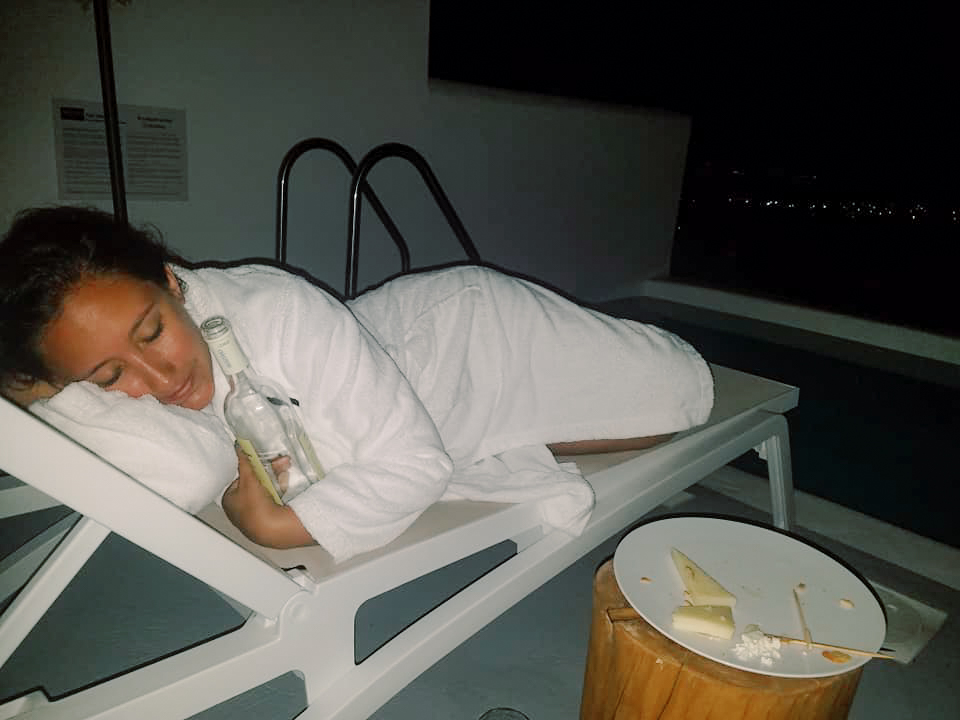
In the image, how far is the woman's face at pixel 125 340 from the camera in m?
0.78

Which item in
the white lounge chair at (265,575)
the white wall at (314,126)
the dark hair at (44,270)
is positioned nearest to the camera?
the white lounge chair at (265,575)

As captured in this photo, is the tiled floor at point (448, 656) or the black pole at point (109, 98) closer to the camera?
the tiled floor at point (448, 656)

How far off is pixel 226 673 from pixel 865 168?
4377 mm

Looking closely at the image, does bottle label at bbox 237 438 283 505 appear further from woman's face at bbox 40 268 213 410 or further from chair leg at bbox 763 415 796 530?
chair leg at bbox 763 415 796 530

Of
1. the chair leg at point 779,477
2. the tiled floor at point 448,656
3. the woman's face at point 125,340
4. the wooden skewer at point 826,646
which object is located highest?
the woman's face at point 125,340

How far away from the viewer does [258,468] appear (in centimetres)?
94

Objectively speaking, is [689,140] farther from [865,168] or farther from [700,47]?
[865,168]

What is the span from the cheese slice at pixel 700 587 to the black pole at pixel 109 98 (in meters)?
1.43

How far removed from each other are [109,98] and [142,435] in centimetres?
114

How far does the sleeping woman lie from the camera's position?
81 centimetres

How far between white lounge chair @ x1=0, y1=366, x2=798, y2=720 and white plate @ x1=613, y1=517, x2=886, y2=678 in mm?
143

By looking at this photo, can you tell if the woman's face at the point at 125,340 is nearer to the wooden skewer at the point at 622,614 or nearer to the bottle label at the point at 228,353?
the bottle label at the point at 228,353

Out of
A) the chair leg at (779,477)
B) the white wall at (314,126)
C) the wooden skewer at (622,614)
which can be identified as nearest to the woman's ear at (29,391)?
the wooden skewer at (622,614)

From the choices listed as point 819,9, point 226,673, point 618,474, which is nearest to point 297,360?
point 226,673
